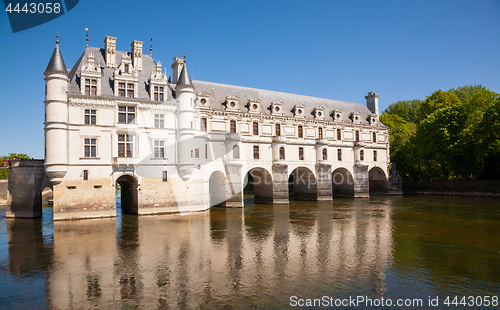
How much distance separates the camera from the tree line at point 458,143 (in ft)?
148

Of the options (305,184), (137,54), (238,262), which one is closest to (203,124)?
(137,54)

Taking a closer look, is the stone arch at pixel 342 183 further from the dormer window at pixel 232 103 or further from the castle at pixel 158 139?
the dormer window at pixel 232 103

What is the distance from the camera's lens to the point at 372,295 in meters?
11.0

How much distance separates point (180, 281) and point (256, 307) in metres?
3.75

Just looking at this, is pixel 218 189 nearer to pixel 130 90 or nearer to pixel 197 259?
pixel 130 90

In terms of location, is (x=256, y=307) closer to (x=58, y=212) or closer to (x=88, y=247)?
(x=88, y=247)

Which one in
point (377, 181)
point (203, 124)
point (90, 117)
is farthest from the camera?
point (377, 181)

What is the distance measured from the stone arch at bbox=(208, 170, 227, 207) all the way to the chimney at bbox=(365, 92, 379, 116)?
3019 cm

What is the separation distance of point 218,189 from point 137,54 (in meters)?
Answer: 16.5

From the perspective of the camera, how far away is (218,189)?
37.1 metres

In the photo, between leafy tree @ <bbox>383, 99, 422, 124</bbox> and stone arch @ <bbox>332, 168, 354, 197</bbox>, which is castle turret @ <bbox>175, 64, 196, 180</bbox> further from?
leafy tree @ <bbox>383, 99, 422, 124</bbox>

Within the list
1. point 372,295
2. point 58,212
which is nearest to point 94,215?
point 58,212

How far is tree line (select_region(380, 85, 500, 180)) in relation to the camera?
4500 centimetres

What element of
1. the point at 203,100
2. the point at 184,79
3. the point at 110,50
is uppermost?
the point at 110,50
